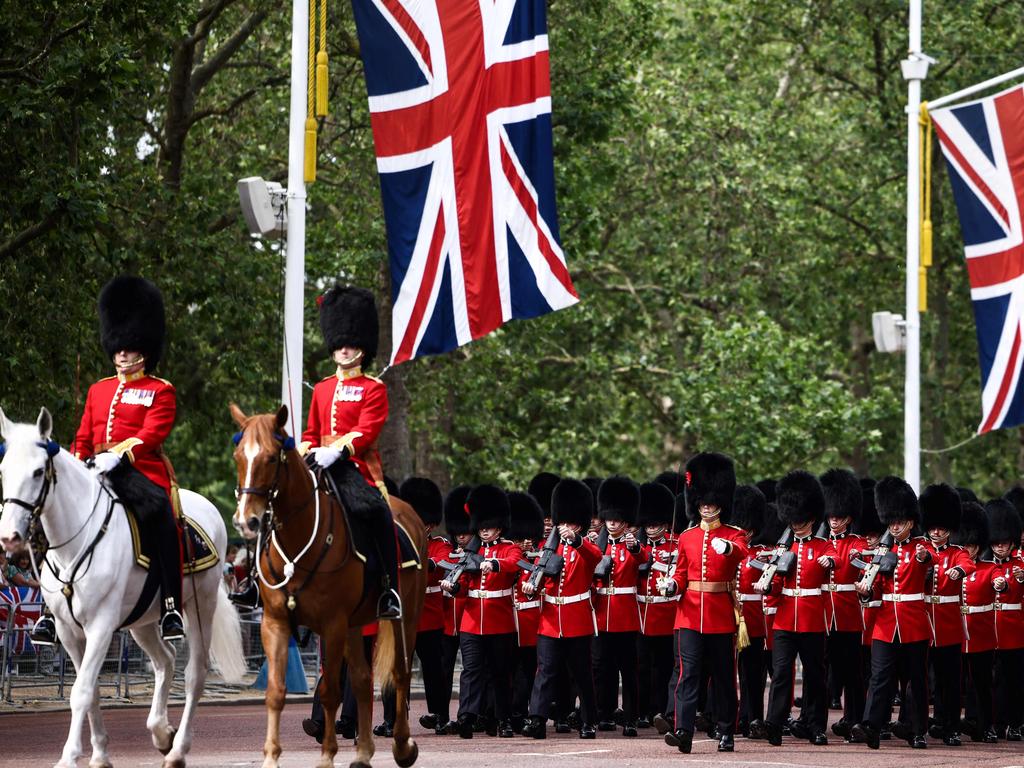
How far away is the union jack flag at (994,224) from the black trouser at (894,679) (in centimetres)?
570

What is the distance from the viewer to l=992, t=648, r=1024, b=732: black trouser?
1472 centimetres

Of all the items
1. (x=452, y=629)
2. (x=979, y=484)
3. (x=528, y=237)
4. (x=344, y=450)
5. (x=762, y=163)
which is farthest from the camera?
(x=979, y=484)

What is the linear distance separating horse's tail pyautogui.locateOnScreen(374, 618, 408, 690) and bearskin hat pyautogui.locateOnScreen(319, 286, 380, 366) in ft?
5.05

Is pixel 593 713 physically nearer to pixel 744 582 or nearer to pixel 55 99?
pixel 744 582

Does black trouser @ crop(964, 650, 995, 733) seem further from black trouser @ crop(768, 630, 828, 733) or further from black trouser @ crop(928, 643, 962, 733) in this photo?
black trouser @ crop(768, 630, 828, 733)

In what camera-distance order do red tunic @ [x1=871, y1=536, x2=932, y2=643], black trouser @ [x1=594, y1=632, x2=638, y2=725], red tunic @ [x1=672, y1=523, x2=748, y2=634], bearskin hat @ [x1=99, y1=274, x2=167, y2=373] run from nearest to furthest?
bearskin hat @ [x1=99, y1=274, x2=167, y2=373] → red tunic @ [x1=672, y1=523, x2=748, y2=634] → red tunic @ [x1=871, y1=536, x2=932, y2=643] → black trouser @ [x1=594, y1=632, x2=638, y2=725]

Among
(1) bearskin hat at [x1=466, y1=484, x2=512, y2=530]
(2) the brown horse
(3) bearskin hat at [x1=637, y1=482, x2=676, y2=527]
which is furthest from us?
(3) bearskin hat at [x1=637, y1=482, x2=676, y2=527]

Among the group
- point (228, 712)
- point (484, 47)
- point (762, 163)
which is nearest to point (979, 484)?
point (762, 163)

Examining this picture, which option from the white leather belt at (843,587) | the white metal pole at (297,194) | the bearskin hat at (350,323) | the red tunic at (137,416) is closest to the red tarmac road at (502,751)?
the white leather belt at (843,587)

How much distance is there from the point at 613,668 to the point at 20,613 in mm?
6283

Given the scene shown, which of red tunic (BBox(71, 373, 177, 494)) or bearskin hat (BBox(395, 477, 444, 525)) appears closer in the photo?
red tunic (BBox(71, 373, 177, 494))

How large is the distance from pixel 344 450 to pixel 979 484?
3071 cm

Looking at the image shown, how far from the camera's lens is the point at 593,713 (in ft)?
45.8

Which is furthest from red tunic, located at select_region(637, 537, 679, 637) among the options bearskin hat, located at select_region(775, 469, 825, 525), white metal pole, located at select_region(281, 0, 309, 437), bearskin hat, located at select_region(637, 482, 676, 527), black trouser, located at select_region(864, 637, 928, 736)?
white metal pole, located at select_region(281, 0, 309, 437)
